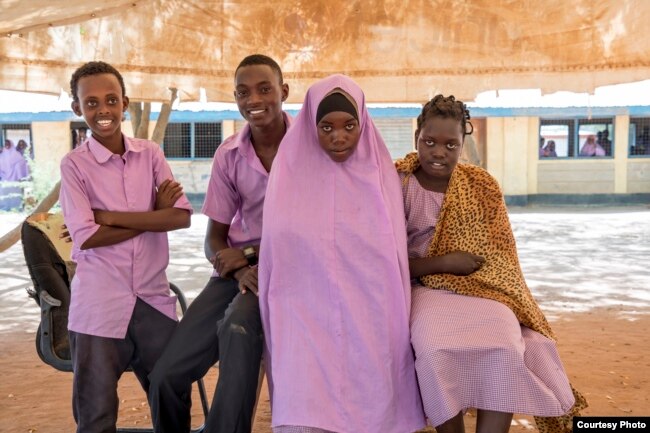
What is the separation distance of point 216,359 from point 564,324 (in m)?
4.51

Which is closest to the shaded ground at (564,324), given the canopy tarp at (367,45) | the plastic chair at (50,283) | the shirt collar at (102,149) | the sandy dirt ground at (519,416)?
the sandy dirt ground at (519,416)

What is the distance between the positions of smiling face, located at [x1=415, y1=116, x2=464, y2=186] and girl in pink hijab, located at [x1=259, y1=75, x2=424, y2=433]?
0.30m

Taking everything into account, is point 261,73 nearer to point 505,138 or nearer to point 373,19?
point 373,19

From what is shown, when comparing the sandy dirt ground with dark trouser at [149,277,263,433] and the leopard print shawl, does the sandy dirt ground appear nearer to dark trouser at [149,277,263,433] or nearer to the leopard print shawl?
dark trouser at [149,277,263,433]

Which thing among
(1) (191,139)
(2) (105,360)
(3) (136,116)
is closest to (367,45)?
(2) (105,360)

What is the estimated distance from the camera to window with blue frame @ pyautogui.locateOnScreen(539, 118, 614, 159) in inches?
825

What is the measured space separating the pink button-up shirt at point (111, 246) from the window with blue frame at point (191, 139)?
1824cm

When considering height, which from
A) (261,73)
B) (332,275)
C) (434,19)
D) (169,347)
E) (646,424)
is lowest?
(646,424)

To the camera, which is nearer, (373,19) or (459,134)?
(459,134)

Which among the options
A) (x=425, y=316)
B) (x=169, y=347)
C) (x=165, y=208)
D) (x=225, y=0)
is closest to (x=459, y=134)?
(x=425, y=316)

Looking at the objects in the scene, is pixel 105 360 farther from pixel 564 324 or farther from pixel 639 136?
pixel 639 136

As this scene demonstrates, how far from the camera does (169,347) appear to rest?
2941 millimetres

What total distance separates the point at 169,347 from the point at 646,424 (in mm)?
2371

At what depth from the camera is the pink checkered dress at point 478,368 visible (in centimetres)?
263
